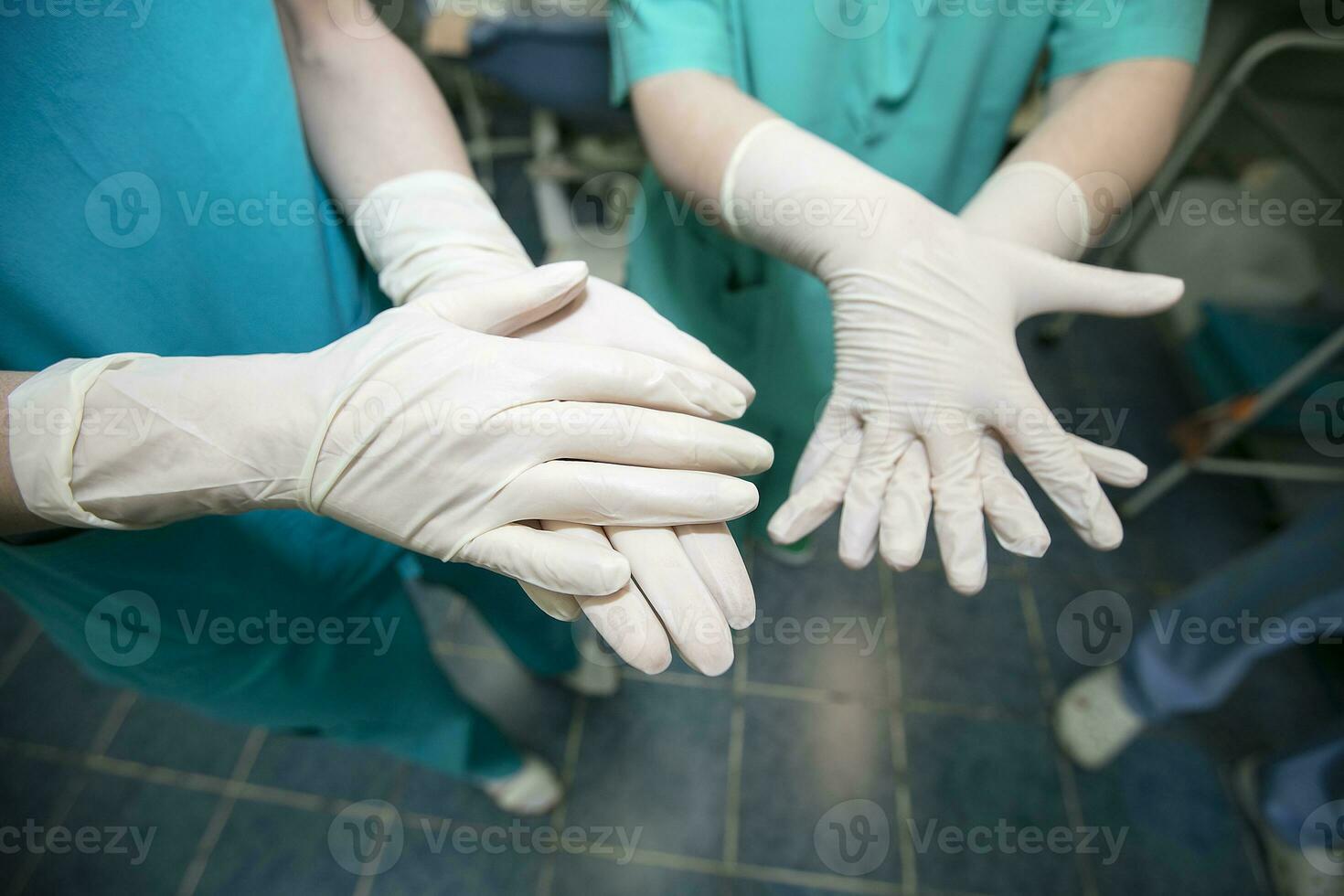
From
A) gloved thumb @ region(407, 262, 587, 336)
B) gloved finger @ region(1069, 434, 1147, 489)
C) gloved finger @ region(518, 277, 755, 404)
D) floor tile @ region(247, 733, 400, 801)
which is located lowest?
floor tile @ region(247, 733, 400, 801)

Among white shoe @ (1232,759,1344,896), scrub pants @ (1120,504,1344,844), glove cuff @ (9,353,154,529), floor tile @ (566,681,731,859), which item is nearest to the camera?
glove cuff @ (9,353,154,529)

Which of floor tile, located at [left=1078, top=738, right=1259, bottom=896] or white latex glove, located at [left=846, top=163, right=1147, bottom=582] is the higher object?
white latex glove, located at [left=846, top=163, right=1147, bottom=582]

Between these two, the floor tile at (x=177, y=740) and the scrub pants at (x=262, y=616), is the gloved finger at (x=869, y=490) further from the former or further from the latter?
the floor tile at (x=177, y=740)

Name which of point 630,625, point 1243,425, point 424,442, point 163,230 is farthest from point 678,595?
point 1243,425

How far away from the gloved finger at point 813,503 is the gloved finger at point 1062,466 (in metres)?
0.18

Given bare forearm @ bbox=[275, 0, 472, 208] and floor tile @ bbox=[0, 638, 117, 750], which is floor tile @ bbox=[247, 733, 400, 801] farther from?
bare forearm @ bbox=[275, 0, 472, 208]

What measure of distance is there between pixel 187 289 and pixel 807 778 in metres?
1.36

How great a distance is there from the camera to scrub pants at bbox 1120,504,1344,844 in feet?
3.18

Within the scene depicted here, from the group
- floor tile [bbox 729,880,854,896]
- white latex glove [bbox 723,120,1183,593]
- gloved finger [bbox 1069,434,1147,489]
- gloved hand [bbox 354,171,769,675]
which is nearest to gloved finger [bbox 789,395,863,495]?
white latex glove [bbox 723,120,1183,593]

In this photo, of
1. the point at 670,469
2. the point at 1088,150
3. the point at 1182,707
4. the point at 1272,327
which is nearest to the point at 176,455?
the point at 670,469

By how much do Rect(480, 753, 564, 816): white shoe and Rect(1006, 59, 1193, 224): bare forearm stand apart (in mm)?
1309

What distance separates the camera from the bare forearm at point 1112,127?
73 centimetres

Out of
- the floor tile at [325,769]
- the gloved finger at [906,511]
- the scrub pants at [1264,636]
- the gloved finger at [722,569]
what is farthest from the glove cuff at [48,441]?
the scrub pants at [1264,636]

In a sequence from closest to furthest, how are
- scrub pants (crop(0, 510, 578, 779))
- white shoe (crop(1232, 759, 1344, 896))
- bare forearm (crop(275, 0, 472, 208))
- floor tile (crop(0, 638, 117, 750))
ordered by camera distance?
scrub pants (crop(0, 510, 578, 779)) → bare forearm (crop(275, 0, 472, 208)) → white shoe (crop(1232, 759, 1344, 896)) → floor tile (crop(0, 638, 117, 750))
